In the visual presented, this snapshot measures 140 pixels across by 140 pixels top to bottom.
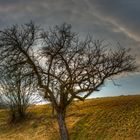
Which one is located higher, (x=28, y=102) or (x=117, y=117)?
(x=28, y=102)

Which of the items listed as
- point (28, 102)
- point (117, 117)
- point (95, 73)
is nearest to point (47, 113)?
point (28, 102)

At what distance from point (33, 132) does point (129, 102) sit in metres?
11.0

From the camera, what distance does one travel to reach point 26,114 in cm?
5634

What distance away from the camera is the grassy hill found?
4191 cm

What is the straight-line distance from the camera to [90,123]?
45375mm

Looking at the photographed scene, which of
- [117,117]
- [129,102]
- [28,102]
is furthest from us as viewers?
[28,102]

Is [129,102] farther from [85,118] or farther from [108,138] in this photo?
[108,138]

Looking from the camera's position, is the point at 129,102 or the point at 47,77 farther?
the point at 129,102

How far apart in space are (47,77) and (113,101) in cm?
1426

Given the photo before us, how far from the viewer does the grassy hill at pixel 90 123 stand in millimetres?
41906

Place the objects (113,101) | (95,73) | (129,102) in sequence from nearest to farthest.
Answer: (95,73) < (129,102) < (113,101)

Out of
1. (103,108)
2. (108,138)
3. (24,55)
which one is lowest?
(108,138)

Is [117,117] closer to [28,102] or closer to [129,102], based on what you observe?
[129,102]

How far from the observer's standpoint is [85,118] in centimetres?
4753
